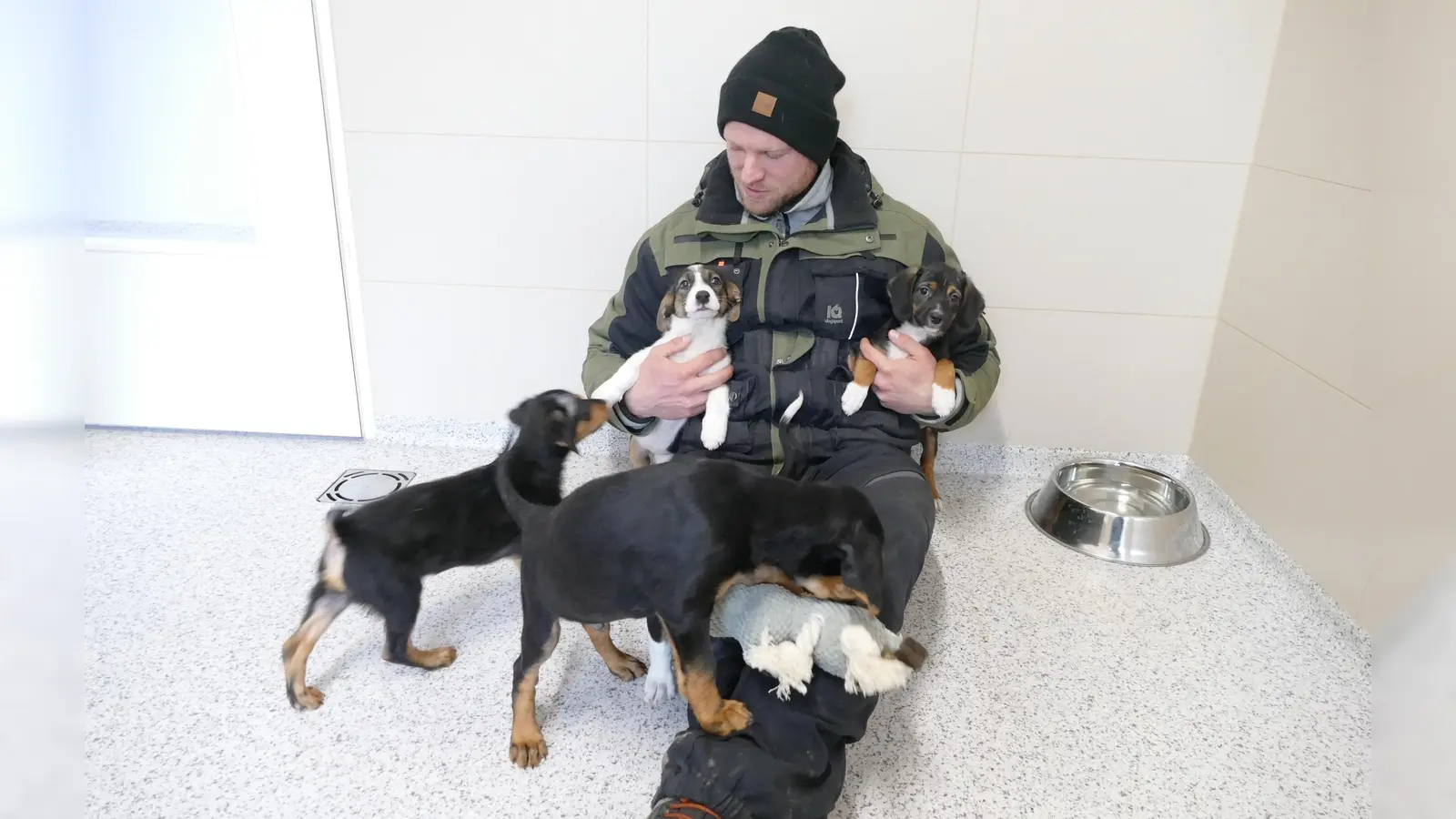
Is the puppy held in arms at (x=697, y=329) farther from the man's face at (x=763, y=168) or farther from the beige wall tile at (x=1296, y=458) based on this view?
the beige wall tile at (x=1296, y=458)

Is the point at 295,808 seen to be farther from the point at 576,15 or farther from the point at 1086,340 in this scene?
the point at 1086,340

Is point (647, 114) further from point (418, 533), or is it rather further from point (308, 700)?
point (308, 700)

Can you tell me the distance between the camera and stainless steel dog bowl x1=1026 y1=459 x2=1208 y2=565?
2125 millimetres

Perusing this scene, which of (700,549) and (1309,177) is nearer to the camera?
(700,549)

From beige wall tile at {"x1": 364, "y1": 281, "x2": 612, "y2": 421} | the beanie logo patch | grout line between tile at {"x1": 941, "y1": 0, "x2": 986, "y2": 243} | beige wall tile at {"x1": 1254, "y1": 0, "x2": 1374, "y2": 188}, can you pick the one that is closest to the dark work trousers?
the beanie logo patch

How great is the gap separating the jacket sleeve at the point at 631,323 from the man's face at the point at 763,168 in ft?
0.88

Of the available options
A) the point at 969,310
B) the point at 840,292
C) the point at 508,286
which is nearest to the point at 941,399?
the point at 969,310

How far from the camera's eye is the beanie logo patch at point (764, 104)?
1746 mm

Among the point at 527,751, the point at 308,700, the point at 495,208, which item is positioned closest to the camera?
the point at 527,751

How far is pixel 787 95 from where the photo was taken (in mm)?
1749

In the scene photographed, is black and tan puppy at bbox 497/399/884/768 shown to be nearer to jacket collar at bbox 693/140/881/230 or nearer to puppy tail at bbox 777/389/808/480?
puppy tail at bbox 777/389/808/480

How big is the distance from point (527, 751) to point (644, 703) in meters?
0.24

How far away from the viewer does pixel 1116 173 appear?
2.25 meters

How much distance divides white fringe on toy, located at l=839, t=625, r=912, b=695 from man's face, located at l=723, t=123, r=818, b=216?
3.12 ft
